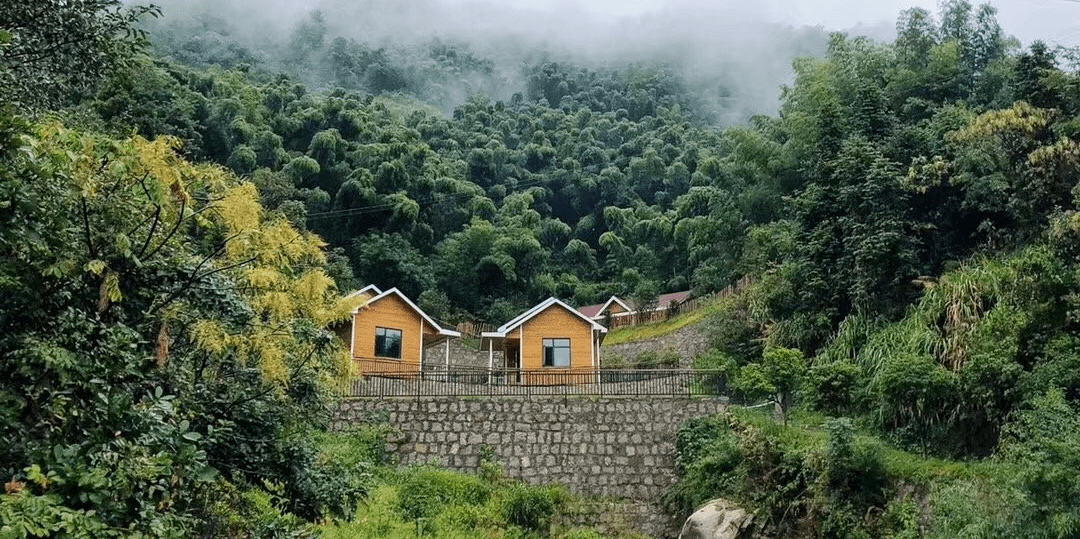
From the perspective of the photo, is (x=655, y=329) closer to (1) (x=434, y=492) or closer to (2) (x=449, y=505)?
(1) (x=434, y=492)

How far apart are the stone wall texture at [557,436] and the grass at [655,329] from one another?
14.3m

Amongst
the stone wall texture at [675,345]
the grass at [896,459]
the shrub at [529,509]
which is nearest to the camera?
the grass at [896,459]

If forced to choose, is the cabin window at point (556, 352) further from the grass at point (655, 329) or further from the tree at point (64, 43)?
the tree at point (64, 43)

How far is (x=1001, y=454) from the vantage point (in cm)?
1185

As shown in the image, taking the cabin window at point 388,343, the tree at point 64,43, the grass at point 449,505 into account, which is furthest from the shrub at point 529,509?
the tree at point 64,43

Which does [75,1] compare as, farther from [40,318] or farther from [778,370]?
[778,370]

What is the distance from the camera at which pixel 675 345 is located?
33.8m

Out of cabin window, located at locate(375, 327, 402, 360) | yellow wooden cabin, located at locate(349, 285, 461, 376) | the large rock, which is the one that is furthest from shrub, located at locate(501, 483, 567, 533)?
cabin window, located at locate(375, 327, 402, 360)

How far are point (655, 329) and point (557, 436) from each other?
1888cm

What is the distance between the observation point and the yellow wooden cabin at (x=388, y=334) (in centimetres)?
2367

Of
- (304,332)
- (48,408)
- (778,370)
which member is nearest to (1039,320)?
(778,370)

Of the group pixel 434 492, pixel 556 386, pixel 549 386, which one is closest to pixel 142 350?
pixel 434 492

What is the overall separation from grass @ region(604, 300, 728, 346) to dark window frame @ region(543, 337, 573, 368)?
9.10m

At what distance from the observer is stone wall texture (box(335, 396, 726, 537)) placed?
18250mm
